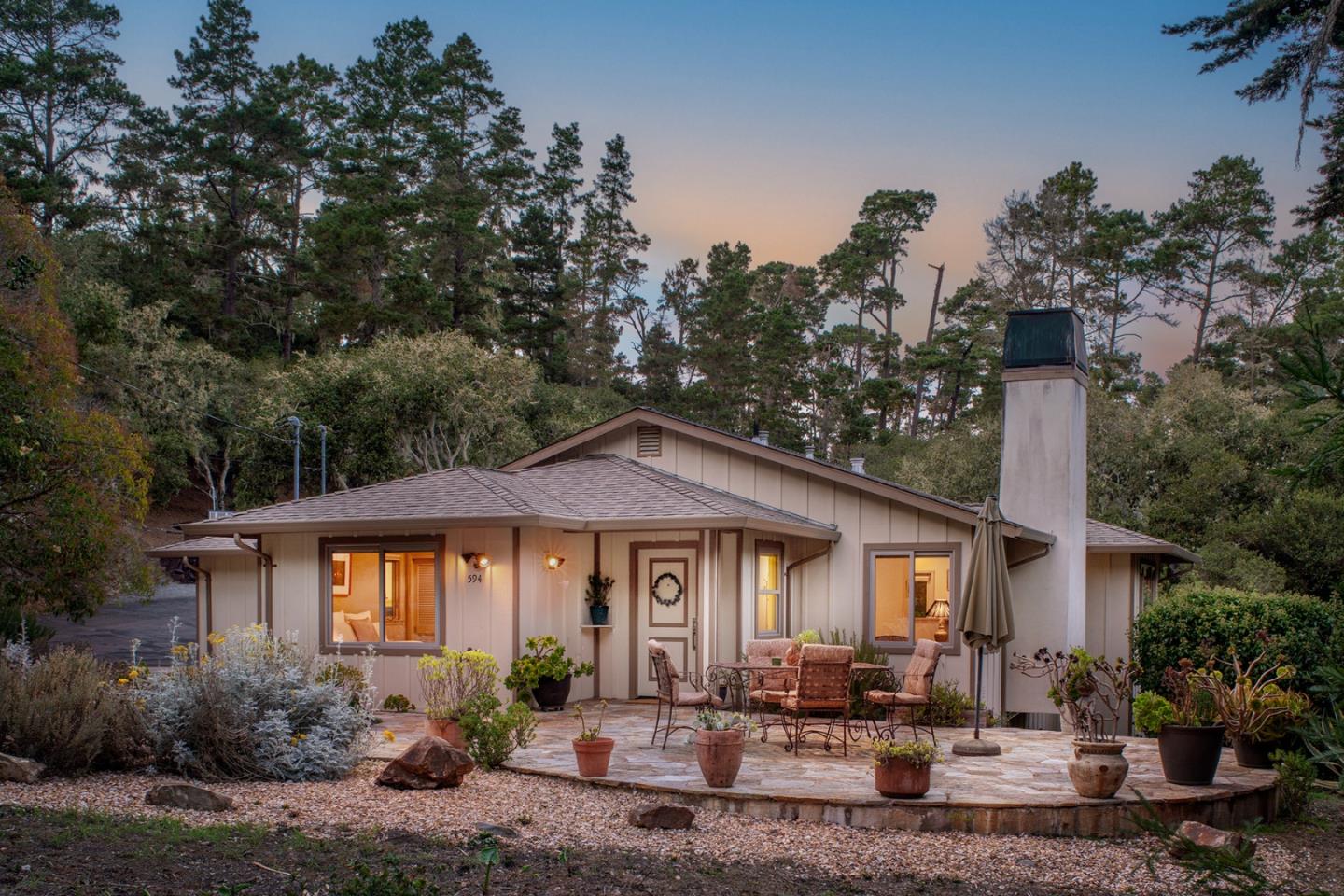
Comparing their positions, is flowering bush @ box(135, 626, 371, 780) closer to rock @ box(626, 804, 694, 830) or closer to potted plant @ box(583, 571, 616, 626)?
rock @ box(626, 804, 694, 830)

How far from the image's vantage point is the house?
11.8 meters

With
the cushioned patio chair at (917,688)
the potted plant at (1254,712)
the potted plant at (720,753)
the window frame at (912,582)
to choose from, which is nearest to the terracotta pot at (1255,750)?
the potted plant at (1254,712)

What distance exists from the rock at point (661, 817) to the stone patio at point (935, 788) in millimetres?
620

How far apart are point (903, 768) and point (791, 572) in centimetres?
618

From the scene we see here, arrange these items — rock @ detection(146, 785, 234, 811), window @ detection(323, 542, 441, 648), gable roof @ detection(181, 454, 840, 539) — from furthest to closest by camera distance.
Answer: window @ detection(323, 542, 441, 648) → gable roof @ detection(181, 454, 840, 539) → rock @ detection(146, 785, 234, 811)

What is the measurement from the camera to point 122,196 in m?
37.0

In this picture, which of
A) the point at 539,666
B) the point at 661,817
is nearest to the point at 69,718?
the point at 661,817

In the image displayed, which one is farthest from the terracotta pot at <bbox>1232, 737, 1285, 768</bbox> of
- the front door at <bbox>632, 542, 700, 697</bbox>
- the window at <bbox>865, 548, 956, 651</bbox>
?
the front door at <bbox>632, 542, 700, 697</bbox>

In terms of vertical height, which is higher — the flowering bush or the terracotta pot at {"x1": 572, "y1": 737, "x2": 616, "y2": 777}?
the flowering bush

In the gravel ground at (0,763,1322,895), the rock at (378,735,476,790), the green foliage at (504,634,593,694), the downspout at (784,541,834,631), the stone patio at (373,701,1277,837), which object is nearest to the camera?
the gravel ground at (0,763,1322,895)

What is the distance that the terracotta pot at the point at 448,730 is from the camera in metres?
8.97

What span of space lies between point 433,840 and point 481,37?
41242 mm

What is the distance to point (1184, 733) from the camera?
7.95m

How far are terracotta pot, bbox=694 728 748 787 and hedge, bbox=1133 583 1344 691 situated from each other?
4897 millimetres
